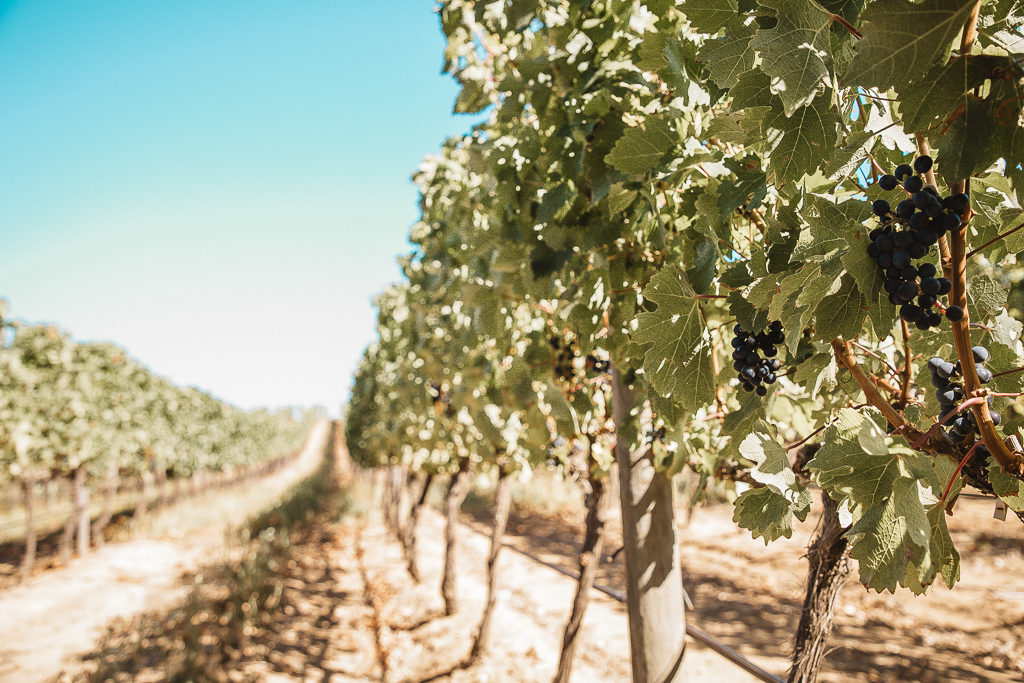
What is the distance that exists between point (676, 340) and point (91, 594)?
Answer: 1403 centimetres

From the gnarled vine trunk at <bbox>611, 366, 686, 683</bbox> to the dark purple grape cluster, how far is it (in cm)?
121

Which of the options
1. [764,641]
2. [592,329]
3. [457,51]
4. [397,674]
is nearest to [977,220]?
[592,329]

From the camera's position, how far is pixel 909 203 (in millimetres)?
803

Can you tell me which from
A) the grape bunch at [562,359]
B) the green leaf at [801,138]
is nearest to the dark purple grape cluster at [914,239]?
the green leaf at [801,138]

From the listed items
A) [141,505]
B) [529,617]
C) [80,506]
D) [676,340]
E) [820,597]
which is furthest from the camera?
[141,505]

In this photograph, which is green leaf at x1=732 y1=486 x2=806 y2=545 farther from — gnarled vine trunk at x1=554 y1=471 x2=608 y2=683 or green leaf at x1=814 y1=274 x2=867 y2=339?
gnarled vine trunk at x1=554 y1=471 x2=608 y2=683

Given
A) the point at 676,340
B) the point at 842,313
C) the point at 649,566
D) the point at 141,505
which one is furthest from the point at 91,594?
the point at 842,313

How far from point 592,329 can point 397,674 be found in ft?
18.8

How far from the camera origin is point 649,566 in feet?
6.66

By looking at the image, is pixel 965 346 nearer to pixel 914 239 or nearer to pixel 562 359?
pixel 914 239

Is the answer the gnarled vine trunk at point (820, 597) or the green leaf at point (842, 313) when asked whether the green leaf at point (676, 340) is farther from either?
the gnarled vine trunk at point (820, 597)

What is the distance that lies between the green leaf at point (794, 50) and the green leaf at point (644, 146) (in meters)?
0.50

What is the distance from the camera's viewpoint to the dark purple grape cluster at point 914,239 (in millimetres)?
791

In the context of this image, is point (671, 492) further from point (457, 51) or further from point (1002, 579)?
point (1002, 579)
